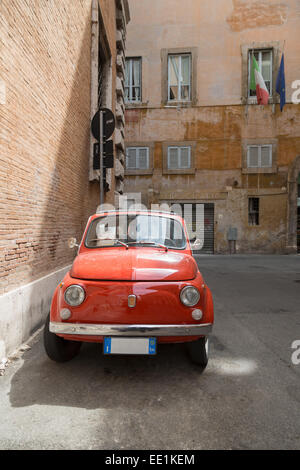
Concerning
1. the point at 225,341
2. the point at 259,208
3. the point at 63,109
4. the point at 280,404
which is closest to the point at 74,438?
the point at 280,404

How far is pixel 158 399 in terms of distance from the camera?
2752mm

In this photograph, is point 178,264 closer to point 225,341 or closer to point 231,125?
point 225,341

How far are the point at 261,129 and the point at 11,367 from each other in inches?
705

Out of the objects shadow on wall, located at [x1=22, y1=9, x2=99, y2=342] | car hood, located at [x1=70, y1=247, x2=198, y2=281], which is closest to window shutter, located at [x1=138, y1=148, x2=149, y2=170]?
shadow on wall, located at [x1=22, y1=9, x2=99, y2=342]

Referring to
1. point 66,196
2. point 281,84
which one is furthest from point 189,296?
point 281,84

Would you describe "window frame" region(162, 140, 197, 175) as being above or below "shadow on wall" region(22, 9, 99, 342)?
above

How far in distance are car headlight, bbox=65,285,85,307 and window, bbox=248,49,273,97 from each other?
18374 mm

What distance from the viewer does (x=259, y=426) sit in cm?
237

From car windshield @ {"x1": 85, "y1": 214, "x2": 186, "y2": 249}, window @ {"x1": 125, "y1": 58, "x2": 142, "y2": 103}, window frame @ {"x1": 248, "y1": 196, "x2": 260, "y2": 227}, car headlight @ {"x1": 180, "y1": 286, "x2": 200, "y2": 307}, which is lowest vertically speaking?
car headlight @ {"x1": 180, "y1": 286, "x2": 200, "y2": 307}

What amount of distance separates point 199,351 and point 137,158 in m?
16.3

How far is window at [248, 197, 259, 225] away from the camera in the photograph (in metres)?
17.9

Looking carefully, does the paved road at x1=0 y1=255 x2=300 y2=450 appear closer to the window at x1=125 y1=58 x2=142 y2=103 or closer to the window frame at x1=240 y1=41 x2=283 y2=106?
the window frame at x1=240 y1=41 x2=283 y2=106

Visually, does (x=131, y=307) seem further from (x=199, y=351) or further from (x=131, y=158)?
(x=131, y=158)

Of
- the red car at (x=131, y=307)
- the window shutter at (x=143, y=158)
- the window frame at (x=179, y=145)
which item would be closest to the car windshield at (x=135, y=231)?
the red car at (x=131, y=307)
